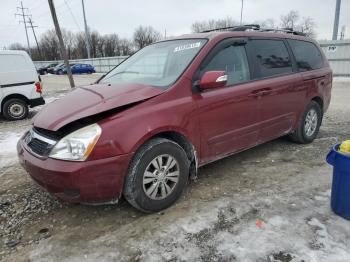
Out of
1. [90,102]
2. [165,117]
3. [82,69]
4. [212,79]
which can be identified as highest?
[212,79]

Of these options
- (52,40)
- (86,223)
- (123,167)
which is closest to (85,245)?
(86,223)

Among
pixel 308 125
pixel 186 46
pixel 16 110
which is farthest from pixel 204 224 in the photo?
pixel 16 110

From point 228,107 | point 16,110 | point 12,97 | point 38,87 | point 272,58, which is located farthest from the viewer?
point 38,87

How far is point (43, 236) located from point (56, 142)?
896 millimetres

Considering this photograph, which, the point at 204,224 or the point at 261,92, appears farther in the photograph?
the point at 261,92

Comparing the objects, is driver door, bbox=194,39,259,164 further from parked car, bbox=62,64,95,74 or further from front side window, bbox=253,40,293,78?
parked car, bbox=62,64,95,74

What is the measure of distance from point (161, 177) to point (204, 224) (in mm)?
605

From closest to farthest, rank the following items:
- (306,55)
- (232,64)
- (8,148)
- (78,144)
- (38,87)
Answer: (78,144), (232,64), (306,55), (8,148), (38,87)

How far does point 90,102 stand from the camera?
3045 millimetres

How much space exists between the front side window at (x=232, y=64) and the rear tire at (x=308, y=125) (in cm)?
158

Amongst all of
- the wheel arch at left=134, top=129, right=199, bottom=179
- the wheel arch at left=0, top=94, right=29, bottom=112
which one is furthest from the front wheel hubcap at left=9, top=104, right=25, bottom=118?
the wheel arch at left=134, top=129, right=199, bottom=179

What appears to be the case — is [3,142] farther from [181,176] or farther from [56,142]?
[181,176]

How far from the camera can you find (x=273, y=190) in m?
3.54

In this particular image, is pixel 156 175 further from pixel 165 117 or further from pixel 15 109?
pixel 15 109
